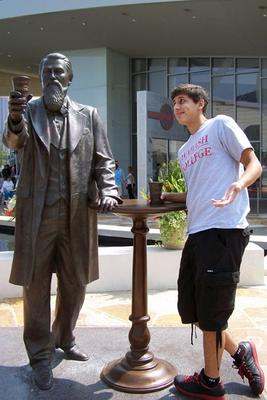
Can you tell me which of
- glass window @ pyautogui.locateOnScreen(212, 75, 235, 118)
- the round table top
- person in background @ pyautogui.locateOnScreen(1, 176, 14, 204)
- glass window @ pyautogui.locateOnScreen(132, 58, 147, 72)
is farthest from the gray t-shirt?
glass window @ pyautogui.locateOnScreen(132, 58, 147, 72)

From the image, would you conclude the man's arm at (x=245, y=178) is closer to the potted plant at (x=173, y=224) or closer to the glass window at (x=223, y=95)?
the potted plant at (x=173, y=224)

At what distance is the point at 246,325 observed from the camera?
4.61m

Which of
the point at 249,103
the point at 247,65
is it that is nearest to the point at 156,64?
the point at 247,65

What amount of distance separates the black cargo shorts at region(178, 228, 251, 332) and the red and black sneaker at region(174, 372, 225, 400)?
1.28ft

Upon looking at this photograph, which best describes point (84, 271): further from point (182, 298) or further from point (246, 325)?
point (246, 325)

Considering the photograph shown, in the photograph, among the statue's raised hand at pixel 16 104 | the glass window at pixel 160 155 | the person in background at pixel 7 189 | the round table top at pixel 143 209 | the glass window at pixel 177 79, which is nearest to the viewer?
the statue's raised hand at pixel 16 104

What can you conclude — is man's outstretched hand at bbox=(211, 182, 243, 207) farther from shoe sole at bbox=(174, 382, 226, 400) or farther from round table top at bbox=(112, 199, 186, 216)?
shoe sole at bbox=(174, 382, 226, 400)

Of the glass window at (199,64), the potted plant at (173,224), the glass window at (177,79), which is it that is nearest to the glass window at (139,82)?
the glass window at (177,79)

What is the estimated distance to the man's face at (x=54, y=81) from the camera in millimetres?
2998

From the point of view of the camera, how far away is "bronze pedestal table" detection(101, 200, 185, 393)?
3158 millimetres

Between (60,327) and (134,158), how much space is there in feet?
67.9

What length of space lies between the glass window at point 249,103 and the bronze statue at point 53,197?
64.4ft

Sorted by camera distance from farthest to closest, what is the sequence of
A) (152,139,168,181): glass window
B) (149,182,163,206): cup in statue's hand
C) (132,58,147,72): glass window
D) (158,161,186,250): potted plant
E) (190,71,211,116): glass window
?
(132,58,147,72): glass window
(190,71,211,116): glass window
(152,139,168,181): glass window
(158,161,186,250): potted plant
(149,182,163,206): cup in statue's hand

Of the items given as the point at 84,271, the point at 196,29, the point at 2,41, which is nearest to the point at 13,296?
the point at 84,271
